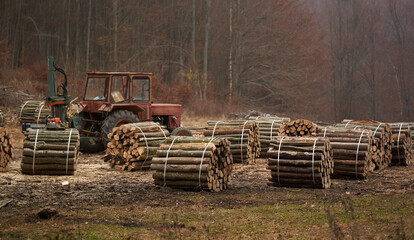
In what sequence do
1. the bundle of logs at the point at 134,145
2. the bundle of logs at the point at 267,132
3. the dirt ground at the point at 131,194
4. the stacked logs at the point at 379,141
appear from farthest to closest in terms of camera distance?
the bundle of logs at the point at 267,132, the stacked logs at the point at 379,141, the bundle of logs at the point at 134,145, the dirt ground at the point at 131,194

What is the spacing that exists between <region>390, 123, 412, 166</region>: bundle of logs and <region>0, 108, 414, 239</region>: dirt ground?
2579 mm

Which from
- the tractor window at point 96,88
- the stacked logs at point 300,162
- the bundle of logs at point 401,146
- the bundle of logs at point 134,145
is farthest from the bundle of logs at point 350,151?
the tractor window at point 96,88

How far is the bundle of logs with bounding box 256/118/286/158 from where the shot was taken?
16.8 m

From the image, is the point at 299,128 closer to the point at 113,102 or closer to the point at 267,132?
the point at 267,132

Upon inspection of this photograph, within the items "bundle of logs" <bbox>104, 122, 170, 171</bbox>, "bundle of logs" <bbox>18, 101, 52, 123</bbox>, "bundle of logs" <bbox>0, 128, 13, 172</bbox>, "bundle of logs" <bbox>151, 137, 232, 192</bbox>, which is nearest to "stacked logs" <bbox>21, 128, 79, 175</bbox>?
"bundle of logs" <bbox>0, 128, 13, 172</bbox>

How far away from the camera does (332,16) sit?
47.4 metres

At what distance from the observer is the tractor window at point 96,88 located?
1627 cm

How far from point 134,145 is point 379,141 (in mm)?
6858

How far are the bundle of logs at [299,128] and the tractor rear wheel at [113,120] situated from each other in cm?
480

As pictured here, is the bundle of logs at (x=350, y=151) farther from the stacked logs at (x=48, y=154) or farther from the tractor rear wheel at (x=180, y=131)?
the stacked logs at (x=48, y=154)

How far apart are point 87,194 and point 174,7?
1230 inches

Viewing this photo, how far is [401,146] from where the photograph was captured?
15.4 metres

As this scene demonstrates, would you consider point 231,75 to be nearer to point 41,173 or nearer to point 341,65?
point 341,65

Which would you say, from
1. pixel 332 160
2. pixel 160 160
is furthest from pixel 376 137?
pixel 160 160
